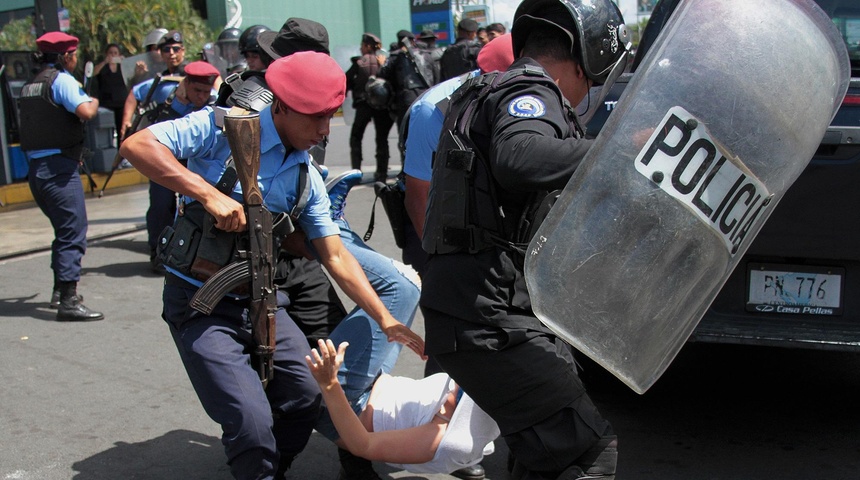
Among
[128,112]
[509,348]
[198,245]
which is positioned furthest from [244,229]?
[128,112]

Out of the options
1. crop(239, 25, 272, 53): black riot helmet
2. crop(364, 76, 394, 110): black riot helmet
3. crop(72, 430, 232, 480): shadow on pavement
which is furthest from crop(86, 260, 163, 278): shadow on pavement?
crop(364, 76, 394, 110): black riot helmet

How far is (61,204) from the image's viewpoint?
6262 millimetres

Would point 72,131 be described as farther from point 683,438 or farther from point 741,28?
point 741,28

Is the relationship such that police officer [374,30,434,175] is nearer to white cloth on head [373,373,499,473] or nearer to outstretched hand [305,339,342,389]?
white cloth on head [373,373,499,473]

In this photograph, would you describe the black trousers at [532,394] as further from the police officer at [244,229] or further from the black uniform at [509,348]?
the police officer at [244,229]

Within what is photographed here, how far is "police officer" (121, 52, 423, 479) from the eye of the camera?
9.96 ft

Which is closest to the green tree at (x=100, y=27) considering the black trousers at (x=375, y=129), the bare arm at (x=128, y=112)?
the black trousers at (x=375, y=129)

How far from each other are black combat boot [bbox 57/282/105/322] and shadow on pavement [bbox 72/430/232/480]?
2177 millimetres

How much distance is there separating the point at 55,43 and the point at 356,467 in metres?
4.09

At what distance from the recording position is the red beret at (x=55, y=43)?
20.9 feet

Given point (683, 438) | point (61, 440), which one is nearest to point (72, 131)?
point (61, 440)

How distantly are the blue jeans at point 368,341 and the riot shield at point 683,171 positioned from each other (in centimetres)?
126

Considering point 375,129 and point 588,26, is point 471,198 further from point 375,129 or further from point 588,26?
point 375,129

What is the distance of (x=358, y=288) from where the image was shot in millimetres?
3314
